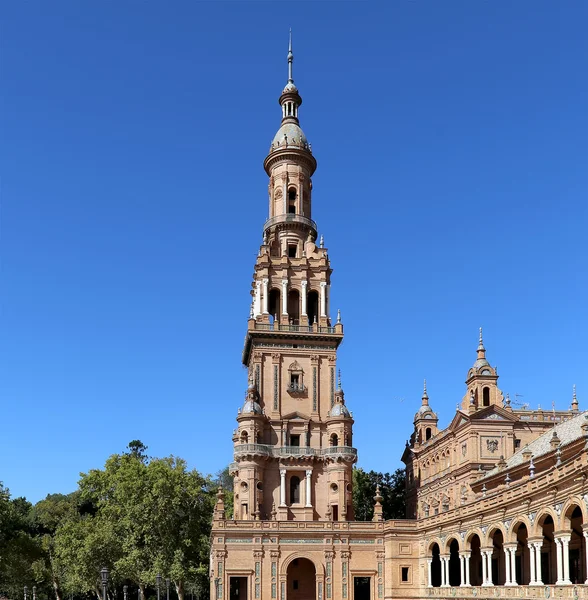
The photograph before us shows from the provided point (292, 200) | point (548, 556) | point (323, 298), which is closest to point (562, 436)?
point (548, 556)

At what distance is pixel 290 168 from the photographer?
7494cm

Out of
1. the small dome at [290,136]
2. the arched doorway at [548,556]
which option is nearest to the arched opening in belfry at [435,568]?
the arched doorway at [548,556]

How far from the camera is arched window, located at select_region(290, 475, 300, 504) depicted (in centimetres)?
6467

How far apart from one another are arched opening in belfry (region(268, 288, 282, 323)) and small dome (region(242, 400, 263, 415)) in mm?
9913

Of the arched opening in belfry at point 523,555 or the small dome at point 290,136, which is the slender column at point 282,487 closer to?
the arched opening in belfry at point 523,555

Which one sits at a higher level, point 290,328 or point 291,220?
point 291,220

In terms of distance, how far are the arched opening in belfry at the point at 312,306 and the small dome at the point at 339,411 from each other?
934 cm

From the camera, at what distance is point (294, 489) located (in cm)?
6494

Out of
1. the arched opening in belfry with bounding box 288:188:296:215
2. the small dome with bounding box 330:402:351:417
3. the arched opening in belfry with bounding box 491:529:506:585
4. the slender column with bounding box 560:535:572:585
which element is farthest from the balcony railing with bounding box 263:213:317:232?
the slender column with bounding box 560:535:572:585

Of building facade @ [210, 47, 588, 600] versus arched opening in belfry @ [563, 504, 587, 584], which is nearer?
arched opening in belfry @ [563, 504, 587, 584]

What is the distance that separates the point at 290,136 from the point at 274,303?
58.3ft

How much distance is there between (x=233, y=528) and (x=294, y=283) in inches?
938

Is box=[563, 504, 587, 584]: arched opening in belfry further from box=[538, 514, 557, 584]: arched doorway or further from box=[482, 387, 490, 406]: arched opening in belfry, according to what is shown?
box=[482, 387, 490, 406]: arched opening in belfry

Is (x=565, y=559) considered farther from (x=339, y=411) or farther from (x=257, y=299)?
(x=257, y=299)
